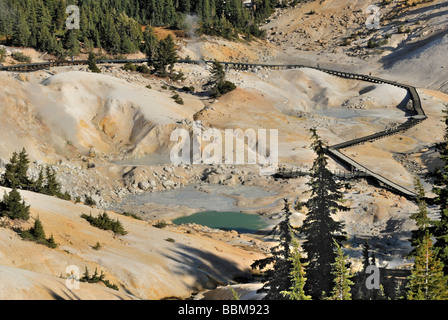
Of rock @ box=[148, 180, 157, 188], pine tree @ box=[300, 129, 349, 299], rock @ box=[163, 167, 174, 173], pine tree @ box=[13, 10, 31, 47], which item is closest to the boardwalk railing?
rock @ box=[163, 167, 174, 173]

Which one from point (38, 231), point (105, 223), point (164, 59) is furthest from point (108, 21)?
point (38, 231)

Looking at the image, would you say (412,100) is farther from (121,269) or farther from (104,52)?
(121,269)

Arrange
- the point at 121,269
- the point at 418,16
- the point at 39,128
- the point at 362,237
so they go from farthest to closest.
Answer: the point at 418,16 < the point at 39,128 < the point at 362,237 < the point at 121,269

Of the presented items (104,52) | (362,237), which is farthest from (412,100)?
(104,52)

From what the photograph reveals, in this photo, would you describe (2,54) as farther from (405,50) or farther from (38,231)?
(405,50)

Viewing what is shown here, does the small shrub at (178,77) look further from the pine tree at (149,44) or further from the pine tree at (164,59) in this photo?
the pine tree at (149,44)

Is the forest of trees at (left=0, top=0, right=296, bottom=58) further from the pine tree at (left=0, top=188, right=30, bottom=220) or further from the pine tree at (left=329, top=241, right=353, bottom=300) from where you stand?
the pine tree at (left=329, top=241, right=353, bottom=300)
